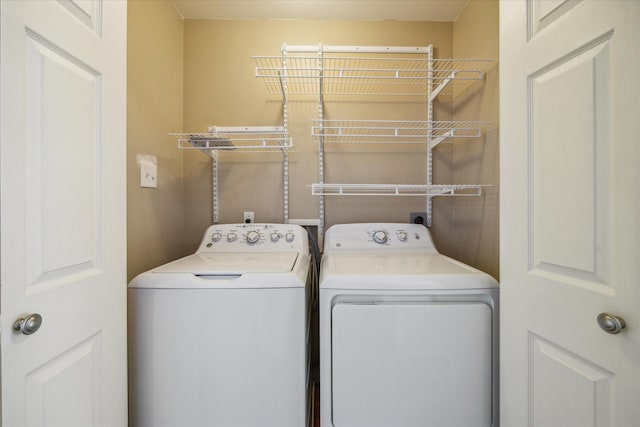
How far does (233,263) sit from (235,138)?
40.3 inches

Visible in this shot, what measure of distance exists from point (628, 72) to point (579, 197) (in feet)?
0.97

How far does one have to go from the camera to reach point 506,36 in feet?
3.16

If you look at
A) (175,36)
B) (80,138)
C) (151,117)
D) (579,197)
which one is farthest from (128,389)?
(175,36)

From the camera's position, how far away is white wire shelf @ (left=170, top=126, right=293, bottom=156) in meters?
1.65

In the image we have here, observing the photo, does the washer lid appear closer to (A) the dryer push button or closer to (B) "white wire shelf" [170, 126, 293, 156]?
(A) the dryer push button

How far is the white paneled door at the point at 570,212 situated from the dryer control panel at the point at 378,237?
2.22ft

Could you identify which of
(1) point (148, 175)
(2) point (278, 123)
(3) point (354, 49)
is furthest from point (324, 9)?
(1) point (148, 175)

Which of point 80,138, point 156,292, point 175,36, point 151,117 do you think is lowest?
point 156,292

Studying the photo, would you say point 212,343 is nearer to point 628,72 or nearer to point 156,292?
point 156,292

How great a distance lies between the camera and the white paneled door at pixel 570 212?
0.64m

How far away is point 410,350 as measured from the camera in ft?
3.47

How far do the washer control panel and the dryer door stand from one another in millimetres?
618

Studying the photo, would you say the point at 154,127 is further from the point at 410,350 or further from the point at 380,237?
the point at 410,350

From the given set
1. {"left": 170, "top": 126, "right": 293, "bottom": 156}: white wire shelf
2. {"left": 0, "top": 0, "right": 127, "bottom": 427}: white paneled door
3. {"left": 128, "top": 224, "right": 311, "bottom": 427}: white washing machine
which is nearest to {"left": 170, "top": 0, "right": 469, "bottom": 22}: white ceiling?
{"left": 170, "top": 126, "right": 293, "bottom": 156}: white wire shelf
